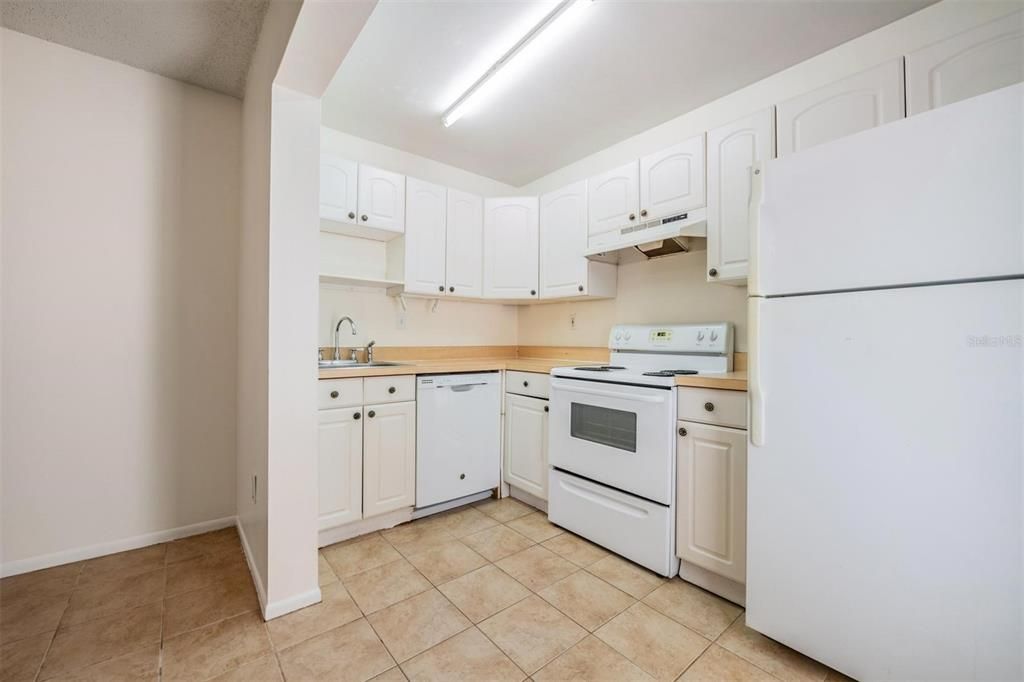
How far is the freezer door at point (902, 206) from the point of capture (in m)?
1.02

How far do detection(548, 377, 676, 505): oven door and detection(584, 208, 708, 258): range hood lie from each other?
34.4 inches

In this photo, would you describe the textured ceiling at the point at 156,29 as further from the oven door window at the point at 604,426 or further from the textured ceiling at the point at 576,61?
the oven door window at the point at 604,426

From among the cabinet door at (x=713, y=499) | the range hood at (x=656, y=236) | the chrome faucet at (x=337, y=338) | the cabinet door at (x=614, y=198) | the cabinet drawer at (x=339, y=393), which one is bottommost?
the cabinet door at (x=713, y=499)

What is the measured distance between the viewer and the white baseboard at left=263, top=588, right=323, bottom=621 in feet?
5.23

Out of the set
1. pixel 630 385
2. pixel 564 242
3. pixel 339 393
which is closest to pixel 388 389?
pixel 339 393

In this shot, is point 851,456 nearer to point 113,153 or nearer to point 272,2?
point 272,2

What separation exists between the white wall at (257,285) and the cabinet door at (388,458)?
20.9 inches

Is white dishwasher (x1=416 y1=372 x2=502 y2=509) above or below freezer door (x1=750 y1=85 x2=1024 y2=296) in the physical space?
below

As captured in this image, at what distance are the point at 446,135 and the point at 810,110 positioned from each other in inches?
79.8

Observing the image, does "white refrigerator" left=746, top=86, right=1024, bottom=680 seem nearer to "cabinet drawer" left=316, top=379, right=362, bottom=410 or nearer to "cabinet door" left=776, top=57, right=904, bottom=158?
"cabinet door" left=776, top=57, right=904, bottom=158

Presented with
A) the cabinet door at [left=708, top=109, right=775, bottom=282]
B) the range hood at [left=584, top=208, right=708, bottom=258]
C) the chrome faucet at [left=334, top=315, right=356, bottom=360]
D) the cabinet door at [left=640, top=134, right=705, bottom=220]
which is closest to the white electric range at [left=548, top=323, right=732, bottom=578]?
the cabinet door at [left=708, top=109, right=775, bottom=282]

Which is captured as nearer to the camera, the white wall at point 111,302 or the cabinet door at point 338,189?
the white wall at point 111,302

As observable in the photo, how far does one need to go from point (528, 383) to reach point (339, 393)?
1109 millimetres

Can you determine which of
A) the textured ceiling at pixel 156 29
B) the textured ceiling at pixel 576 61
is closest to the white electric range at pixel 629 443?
the textured ceiling at pixel 576 61
